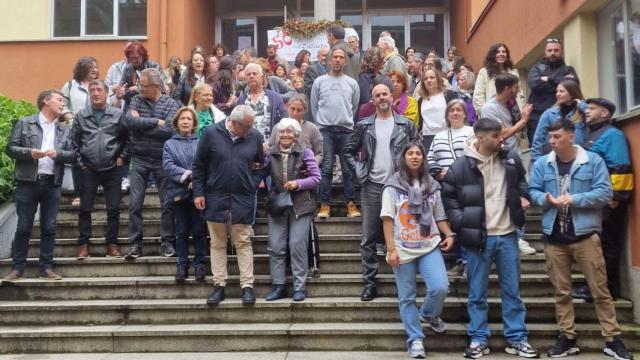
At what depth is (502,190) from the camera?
579cm

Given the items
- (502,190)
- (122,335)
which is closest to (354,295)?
(502,190)

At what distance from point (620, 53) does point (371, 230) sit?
11.8ft

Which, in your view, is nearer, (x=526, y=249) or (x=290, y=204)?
(x=290, y=204)

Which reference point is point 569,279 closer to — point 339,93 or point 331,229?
point 331,229

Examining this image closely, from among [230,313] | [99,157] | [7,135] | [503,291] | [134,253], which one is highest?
[7,135]

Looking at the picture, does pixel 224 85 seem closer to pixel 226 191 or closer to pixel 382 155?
pixel 226 191

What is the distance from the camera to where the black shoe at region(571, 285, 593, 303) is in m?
6.22

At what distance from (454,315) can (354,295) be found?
1099 mm

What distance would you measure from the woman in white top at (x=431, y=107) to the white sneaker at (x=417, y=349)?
2.83 meters

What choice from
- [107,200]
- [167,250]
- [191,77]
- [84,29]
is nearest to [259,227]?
[167,250]

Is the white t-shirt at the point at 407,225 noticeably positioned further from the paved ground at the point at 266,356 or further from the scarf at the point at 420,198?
the paved ground at the point at 266,356

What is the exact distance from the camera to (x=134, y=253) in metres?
7.26

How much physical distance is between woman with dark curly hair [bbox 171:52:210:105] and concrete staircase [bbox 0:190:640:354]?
9.05 feet

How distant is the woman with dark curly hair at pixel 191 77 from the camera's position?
921 cm
